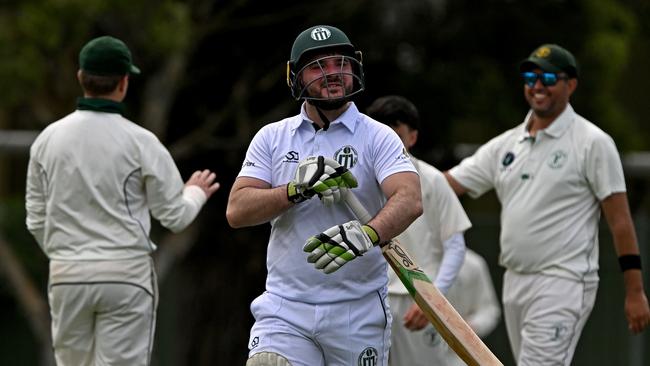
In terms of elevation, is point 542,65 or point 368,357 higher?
point 542,65

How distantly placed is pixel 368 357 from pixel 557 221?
224 centimetres

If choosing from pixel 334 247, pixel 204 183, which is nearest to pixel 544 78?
pixel 204 183

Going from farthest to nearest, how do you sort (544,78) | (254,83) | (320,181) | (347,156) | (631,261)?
(254,83) → (544,78) → (631,261) → (347,156) → (320,181)

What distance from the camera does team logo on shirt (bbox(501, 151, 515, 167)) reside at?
8219 millimetres

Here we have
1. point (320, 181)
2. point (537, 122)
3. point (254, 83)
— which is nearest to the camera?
point (320, 181)

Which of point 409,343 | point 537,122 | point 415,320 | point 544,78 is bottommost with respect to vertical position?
point 409,343

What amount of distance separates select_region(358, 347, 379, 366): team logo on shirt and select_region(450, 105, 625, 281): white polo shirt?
6.99ft

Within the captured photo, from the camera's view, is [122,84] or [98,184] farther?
[122,84]

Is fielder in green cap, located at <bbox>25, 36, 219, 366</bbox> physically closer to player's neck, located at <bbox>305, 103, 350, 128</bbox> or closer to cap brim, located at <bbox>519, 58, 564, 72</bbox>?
player's neck, located at <bbox>305, 103, 350, 128</bbox>

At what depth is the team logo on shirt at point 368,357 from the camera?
6008 millimetres

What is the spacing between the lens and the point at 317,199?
6016mm

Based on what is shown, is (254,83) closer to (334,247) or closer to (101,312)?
(101,312)

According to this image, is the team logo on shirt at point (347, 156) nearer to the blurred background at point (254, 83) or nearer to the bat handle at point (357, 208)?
the bat handle at point (357, 208)

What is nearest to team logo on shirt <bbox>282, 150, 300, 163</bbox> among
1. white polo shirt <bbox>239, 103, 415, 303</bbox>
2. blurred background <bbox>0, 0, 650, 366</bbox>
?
white polo shirt <bbox>239, 103, 415, 303</bbox>
